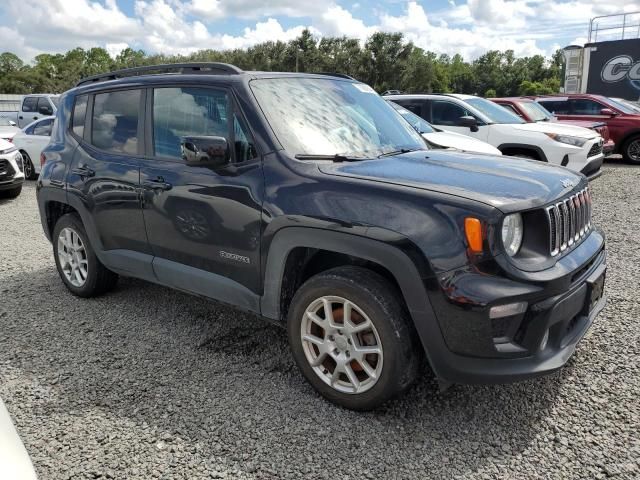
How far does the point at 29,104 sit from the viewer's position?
19484 millimetres

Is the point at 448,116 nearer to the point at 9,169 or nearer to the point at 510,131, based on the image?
the point at 510,131

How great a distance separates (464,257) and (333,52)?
6802 cm

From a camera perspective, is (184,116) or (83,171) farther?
(83,171)

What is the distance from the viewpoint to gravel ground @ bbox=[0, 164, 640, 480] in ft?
8.21

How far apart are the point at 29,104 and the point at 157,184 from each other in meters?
19.1

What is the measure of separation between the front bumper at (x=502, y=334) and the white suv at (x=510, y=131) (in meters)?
7.19

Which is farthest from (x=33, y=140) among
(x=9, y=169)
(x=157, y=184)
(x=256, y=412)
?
(x=256, y=412)

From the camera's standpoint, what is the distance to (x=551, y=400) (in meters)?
2.97

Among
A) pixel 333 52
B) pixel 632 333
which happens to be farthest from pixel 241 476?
pixel 333 52

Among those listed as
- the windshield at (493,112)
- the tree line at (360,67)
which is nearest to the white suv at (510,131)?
the windshield at (493,112)

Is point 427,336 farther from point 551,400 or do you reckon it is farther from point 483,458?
point 551,400

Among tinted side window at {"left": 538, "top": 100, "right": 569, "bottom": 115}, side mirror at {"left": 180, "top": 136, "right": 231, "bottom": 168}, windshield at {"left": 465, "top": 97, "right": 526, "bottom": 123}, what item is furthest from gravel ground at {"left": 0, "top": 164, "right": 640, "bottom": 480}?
tinted side window at {"left": 538, "top": 100, "right": 569, "bottom": 115}

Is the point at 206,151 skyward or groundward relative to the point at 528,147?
skyward

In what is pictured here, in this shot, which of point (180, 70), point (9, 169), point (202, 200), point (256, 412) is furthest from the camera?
point (9, 169)
